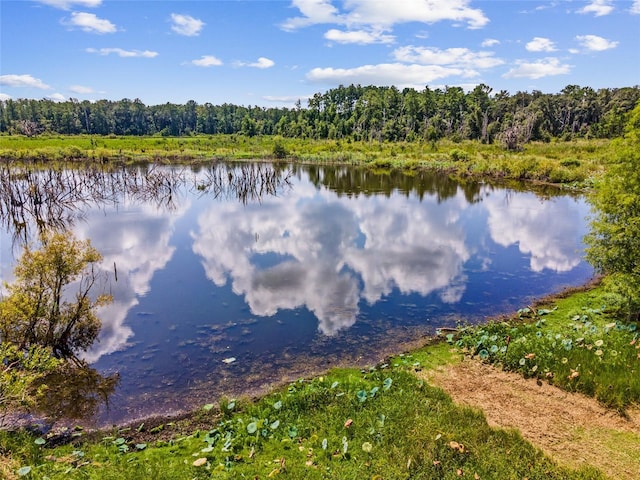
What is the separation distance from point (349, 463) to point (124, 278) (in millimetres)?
13188

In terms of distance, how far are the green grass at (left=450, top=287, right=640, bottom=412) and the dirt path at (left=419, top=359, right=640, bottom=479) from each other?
0.94 feet

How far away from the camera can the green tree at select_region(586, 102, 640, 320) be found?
10.6 metres

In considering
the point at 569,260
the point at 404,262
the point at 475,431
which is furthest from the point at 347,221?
the point at 475,431

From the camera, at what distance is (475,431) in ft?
23.0

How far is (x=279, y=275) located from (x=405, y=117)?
93897 millimetres

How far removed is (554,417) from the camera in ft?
25.1

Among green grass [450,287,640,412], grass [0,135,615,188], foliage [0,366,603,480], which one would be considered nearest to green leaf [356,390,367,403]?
foliage [0,366,603,480]

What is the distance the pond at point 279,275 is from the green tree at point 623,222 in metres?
1.53

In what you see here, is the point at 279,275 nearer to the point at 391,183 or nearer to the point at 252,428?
the point at 252,428

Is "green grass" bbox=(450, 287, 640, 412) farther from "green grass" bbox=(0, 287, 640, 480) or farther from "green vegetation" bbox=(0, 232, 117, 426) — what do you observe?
"green vegetation" bbox=(0, 232, 117, 426)

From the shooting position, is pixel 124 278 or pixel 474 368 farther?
pixel 124 278

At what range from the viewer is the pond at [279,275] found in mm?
10992

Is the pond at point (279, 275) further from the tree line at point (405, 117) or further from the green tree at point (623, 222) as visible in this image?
the tree line at point (405, 117)

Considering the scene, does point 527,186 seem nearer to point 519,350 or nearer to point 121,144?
point 519,350
